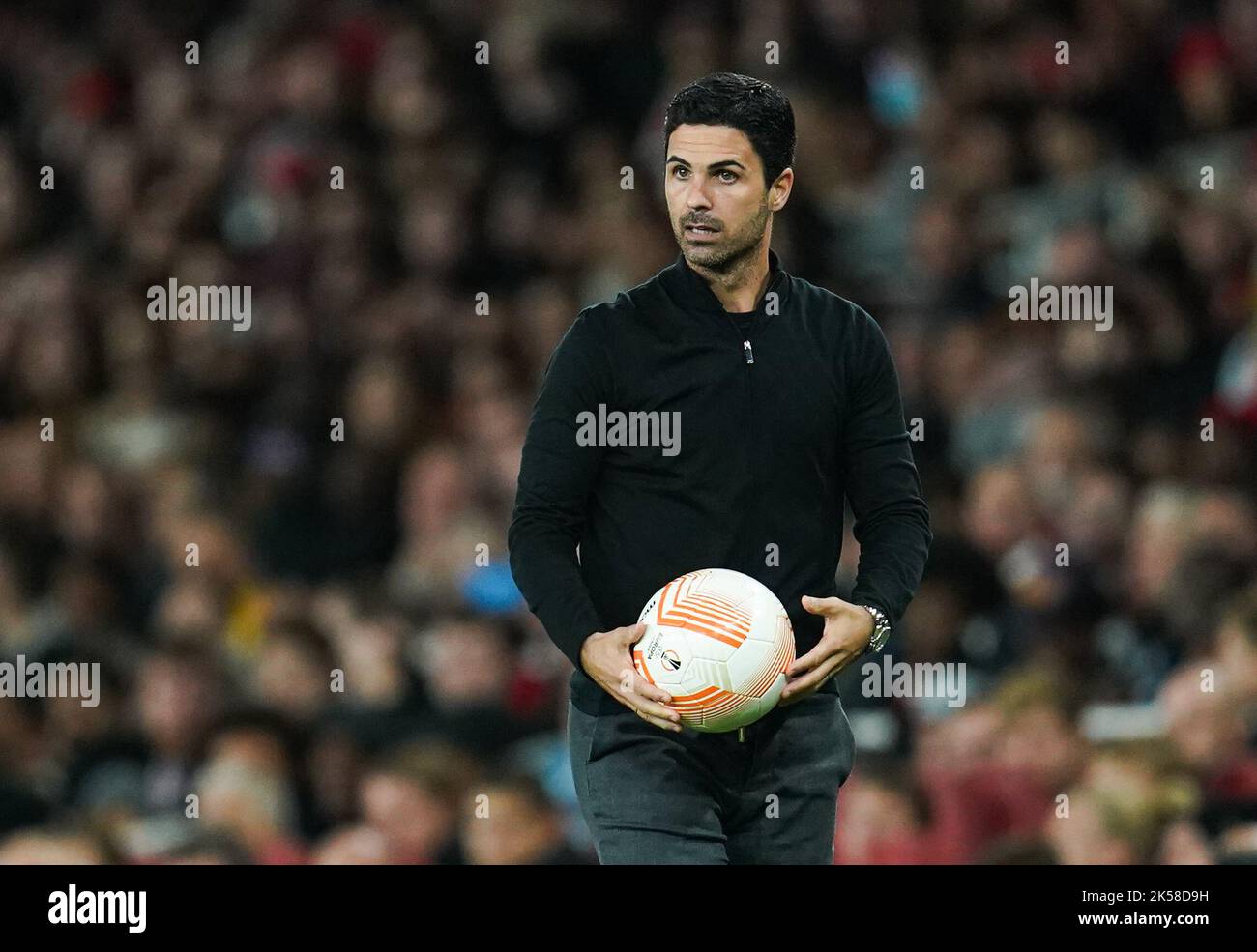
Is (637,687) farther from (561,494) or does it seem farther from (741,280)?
(741,280)

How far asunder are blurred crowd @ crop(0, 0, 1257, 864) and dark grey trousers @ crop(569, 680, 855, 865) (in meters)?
1.38

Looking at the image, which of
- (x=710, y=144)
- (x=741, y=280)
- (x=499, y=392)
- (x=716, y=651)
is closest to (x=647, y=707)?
(x=716, y=651)

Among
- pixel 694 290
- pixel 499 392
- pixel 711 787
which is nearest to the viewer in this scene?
pixel 711 787

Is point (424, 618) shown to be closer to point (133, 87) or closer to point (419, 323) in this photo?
point (419, 323)

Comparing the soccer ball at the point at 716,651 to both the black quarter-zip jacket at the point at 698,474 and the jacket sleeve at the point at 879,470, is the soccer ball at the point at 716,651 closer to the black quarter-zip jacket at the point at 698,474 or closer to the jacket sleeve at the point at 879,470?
the black quarter-zip jacket at the point at 698,474

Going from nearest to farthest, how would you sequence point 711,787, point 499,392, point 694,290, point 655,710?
1. point 655,710
2. point 711,787
3. point 694,290
4. point 499,392

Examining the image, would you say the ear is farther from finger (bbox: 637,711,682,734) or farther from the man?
finger (bbox: 637,711,682,734)

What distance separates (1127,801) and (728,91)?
2.30 metres

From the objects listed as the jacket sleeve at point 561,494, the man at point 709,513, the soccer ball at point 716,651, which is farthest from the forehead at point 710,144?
the soccer ball at point 716,651

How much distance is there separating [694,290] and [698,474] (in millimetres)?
282

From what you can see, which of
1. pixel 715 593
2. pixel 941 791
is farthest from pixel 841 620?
pixel 941 791

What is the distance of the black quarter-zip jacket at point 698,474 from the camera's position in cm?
279

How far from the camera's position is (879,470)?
2.91 meters

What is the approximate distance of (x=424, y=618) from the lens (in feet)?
17.8
